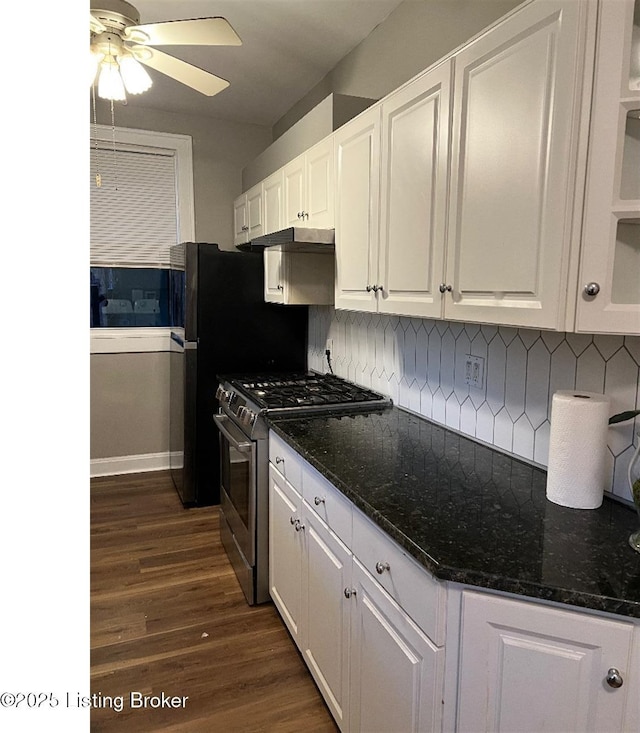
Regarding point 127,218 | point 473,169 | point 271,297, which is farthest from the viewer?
point 127,218

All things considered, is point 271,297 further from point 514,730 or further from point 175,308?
point 514,730

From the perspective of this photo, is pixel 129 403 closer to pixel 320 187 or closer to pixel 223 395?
pixel 223 395

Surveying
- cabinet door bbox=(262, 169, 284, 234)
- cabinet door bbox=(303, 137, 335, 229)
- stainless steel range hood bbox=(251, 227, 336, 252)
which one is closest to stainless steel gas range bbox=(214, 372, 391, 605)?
stainless steel range hood bbox=(251, 227, 336, 252)

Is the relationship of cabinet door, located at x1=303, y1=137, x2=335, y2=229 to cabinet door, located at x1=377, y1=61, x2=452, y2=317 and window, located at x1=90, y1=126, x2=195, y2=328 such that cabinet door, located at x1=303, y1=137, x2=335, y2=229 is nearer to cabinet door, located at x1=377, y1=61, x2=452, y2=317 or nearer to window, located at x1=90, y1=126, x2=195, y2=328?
cabinet door, located at x1=377, y1=61, x2=452, y2=317

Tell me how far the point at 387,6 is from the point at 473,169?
1512mm

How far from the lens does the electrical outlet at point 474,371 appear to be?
1.93 meters

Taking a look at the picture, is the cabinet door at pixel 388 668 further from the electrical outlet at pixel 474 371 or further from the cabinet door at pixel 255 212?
the cabinet door at pixel 255 212

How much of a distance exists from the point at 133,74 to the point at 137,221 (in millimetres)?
2216

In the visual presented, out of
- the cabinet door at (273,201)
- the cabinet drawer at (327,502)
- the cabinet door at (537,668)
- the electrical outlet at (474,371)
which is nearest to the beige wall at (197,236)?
the cabinet door at (273,201)

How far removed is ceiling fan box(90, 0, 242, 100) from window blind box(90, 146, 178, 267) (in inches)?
81.2

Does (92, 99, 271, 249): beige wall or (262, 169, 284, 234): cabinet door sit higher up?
(92, 99, 271, 249): beige wall

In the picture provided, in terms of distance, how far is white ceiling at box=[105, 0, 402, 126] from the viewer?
2504 mm
